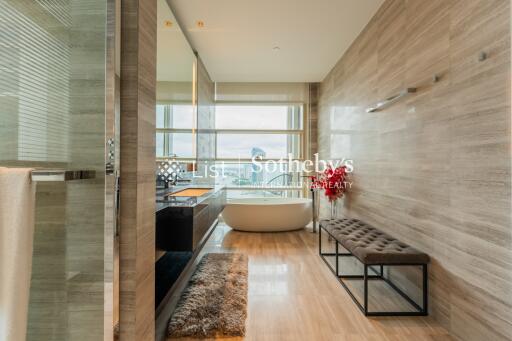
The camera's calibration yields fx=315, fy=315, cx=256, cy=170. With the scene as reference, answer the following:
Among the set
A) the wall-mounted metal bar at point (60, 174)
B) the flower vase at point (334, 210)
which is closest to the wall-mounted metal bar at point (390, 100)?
the flower vase at point (334, 210)

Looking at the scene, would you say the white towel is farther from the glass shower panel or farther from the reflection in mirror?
the reflection in mirror

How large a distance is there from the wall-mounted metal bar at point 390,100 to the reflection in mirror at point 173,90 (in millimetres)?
1833

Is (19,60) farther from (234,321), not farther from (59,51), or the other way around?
(234,321)

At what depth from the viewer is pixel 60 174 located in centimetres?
108

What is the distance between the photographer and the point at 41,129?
1062 mm

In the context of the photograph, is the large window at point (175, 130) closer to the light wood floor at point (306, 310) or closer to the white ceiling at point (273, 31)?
the white ceiling at point (273, 31)

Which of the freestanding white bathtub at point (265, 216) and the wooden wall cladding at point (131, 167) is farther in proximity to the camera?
the freestanding white bathtub at point (265, 216)

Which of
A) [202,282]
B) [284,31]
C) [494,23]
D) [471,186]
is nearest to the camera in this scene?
[494,23]

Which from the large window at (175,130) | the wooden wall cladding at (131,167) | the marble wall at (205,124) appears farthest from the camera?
the marble wall at (205,124)

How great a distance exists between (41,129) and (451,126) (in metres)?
2.12

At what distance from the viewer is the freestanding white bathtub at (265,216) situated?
15.4 feet

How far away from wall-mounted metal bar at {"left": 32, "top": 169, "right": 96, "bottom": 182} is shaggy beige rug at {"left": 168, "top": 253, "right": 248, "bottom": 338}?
123 centimetres

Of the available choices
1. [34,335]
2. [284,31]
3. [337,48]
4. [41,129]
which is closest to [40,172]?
[41,129]

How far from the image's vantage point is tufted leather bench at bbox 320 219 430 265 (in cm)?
216
